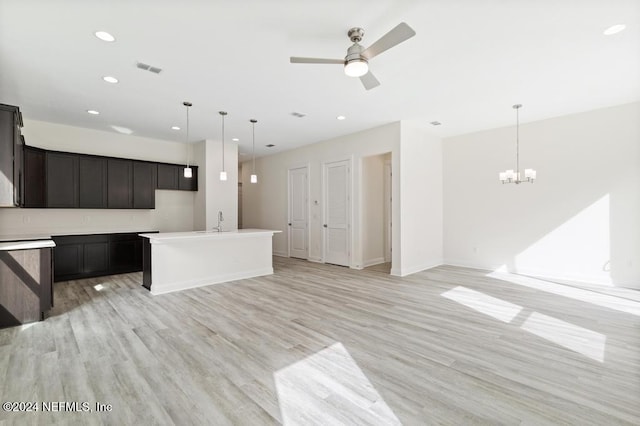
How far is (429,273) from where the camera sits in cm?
588

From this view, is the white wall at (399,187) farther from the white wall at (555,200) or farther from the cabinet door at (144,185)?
the cabinet door at (144,185)

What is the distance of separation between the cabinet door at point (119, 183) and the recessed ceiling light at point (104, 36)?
375 centimetres

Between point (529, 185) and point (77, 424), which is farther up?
point (529, 185)

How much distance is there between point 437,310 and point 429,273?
7.41 ft

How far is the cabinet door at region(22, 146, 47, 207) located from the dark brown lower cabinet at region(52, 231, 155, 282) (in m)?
0.74

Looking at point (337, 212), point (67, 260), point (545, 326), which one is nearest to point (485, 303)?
point (545, 326)

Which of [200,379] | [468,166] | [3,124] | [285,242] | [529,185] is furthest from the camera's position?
[285,242]

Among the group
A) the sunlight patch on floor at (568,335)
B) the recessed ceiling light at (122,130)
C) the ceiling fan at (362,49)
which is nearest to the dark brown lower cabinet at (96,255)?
the recessed ceiling light at (122,130)

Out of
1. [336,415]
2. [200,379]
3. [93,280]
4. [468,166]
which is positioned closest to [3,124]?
[93,280]

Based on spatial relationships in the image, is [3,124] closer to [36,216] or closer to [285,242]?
[36,216]

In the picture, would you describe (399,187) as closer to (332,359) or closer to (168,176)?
(332,359)

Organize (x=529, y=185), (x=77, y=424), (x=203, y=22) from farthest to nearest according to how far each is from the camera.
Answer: (x=529, y=185)
(x=203, y=22)
(x=77, y=424)

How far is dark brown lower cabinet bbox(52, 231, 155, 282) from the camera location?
523cm

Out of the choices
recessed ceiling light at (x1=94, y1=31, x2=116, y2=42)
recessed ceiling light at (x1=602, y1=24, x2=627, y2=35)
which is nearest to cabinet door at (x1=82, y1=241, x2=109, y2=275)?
recessed ceiling light at (x1=94, y1=31, x2=116, y2=42)
